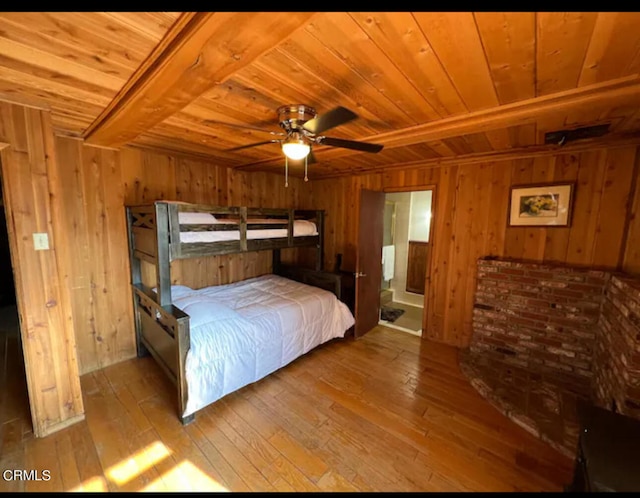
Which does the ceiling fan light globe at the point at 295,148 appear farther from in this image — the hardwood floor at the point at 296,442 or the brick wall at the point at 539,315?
the brick wall at the point at 539,315

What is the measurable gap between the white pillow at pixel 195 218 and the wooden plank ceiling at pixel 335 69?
73cm

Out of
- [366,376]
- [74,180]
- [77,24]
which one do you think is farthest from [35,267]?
[366,376]

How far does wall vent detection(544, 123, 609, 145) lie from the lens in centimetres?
195

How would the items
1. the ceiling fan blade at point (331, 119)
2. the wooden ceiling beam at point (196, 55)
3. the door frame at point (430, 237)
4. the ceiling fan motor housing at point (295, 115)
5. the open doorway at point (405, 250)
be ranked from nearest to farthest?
the wooden ceiling beam at point (196, 55), the ceiling fan blade at point (331, 119), the ceiling fan motor housing at point (295, 115), the door frame at point (430, 237), the open doorway at point (405, 250)

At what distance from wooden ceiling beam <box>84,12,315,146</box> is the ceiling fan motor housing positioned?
1.58 ft

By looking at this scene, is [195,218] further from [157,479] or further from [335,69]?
[157,479]

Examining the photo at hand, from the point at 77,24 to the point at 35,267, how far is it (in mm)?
1590

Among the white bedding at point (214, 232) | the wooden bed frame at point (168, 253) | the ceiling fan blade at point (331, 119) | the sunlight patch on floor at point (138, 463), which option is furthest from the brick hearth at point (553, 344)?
the sunlight patch on floor at point (138, 463)

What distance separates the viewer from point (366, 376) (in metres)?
2.60

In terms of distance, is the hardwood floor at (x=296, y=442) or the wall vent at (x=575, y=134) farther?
the wall vent at (x=575, y=134)

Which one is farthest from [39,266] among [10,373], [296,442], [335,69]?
[335,69]

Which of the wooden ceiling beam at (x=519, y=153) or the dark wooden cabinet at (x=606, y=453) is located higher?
the wooden ceiling beam at (x=519, y=153)

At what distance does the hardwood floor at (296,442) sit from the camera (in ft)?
5.09
